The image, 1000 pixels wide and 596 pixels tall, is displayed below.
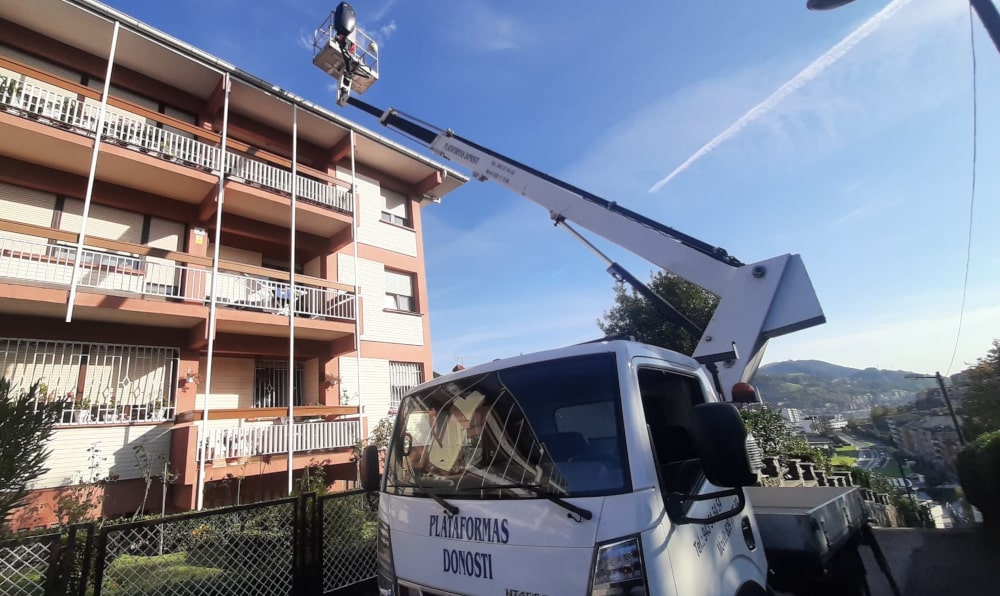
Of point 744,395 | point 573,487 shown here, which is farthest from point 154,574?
point 744,395

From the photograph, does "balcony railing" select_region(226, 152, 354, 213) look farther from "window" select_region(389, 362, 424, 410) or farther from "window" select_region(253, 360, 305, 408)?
"window" select_region(389, 362, 424, 410)

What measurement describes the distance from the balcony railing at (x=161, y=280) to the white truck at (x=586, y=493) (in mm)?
8560

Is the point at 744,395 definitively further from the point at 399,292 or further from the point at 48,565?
the point at 399,292

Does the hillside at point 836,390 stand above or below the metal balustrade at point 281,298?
below

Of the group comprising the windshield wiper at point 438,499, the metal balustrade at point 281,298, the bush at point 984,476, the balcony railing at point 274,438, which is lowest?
the bush at point 984,476

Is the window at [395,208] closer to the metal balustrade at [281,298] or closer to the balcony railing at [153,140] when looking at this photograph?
the balcony railing at [153,140]

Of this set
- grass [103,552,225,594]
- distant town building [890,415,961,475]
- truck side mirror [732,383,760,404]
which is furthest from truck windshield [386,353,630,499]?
distant town building [890,415,961,475]

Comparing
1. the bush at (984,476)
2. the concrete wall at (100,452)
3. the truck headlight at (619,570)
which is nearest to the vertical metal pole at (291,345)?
the concrete wall at (100,452)

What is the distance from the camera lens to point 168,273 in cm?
1008

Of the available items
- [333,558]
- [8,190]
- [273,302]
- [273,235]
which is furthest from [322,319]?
[333,558]

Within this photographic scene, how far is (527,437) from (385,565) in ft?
4.23

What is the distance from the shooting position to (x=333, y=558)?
5621 millimetres

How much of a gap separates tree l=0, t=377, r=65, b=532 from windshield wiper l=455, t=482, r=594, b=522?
309 cm

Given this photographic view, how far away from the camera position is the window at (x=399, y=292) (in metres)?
15.1
